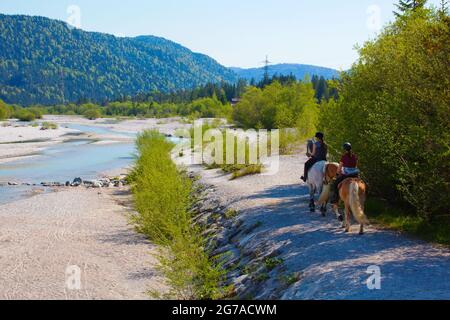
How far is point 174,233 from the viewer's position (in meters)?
14.7

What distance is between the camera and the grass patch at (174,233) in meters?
12.2

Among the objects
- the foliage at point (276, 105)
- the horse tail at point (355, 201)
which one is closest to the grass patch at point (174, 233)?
the horse tail at point (355, 201)

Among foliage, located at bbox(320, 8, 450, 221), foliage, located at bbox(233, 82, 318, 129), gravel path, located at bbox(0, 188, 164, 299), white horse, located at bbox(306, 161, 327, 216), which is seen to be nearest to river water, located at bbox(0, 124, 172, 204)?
gravel path, located at bbox(0, 188, 164, 299)

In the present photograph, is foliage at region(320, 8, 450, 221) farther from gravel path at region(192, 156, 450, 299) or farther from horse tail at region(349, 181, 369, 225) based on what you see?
gravel path at region(192, 156, 450, 299)

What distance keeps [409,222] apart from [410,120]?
3008mm

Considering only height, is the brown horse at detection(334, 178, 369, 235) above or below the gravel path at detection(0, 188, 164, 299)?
above

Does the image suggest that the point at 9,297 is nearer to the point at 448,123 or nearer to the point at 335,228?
the point at 335,228

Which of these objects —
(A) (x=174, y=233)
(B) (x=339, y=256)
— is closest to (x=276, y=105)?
(A) (x=174, y=233)

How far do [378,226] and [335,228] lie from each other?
1.36 metres

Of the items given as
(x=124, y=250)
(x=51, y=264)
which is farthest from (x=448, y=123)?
(x=51, y=264)

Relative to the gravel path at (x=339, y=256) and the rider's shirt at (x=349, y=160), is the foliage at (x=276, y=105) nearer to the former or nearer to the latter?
the gravel path at (x=339, y=256)

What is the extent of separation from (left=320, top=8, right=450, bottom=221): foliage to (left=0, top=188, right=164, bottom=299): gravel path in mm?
8023

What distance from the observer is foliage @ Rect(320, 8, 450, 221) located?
11.9m

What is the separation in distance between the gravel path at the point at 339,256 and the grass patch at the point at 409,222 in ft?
1.69
